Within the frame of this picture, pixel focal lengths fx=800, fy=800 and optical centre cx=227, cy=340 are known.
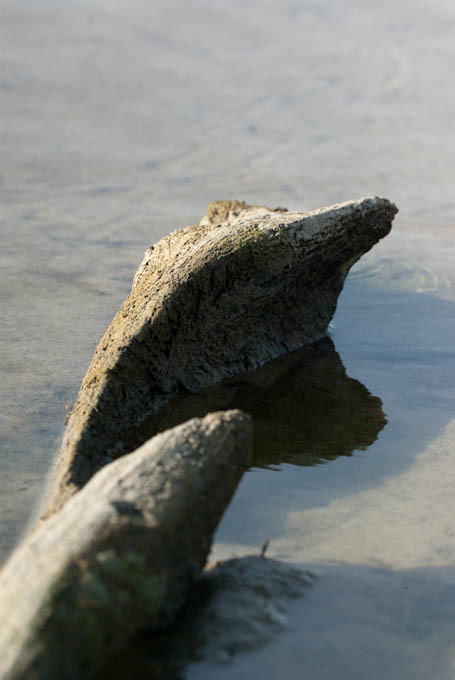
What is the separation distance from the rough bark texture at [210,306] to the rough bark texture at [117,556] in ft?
2.74

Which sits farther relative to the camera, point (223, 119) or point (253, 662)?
point (223, 119)

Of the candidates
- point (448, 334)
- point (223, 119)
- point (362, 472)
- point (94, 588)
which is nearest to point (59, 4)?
point (223, 119)

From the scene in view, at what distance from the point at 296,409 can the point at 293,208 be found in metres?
3.32

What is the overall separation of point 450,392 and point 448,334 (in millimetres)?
836

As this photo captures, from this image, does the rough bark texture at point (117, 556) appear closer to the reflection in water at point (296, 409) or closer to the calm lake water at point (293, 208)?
the calm lake water at point (293, 208)

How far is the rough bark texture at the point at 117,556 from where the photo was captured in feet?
5.98

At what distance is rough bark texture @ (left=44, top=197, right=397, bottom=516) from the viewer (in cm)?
342

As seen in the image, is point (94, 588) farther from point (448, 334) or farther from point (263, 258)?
point (448, 334)

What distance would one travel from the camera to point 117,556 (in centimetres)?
198

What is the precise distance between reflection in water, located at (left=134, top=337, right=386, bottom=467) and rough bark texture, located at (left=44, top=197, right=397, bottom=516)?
3.2 inches

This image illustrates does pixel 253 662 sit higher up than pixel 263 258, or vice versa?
pixel 263 258

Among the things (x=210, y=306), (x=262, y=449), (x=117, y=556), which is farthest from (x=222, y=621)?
(x=210, y=306)

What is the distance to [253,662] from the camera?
215cm

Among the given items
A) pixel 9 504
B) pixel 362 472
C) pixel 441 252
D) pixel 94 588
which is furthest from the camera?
pixel 441 252
